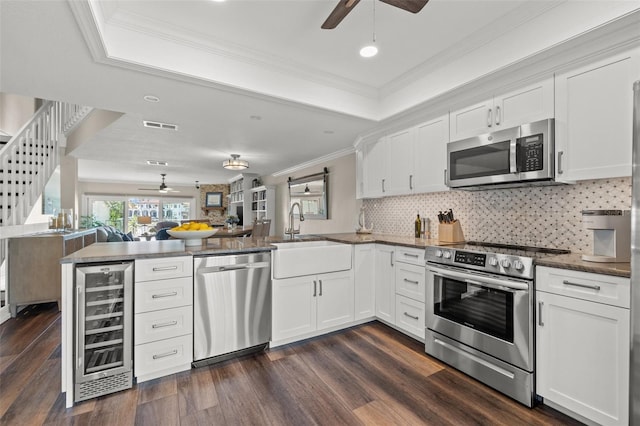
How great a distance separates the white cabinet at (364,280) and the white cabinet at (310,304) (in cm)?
8

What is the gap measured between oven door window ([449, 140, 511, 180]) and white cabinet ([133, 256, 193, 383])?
2395 millimetres

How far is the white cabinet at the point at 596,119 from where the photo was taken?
5.75 feet

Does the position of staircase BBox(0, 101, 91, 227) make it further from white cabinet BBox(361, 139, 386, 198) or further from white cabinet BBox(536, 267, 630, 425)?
white cabinet BBox(536, 267, 630, 425)

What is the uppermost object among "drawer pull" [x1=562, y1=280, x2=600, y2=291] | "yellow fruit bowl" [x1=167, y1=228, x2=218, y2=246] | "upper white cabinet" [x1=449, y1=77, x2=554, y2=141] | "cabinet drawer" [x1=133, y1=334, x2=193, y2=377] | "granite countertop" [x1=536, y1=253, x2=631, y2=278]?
"upper white cabinet" [x1=449, y1=77, x2=554, y2=141]

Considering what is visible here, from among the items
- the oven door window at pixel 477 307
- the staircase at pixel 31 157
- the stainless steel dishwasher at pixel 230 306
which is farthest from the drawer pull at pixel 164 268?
the staircase at pixel 31 157

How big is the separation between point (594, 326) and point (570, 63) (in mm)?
1692

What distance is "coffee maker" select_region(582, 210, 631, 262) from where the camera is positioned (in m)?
1.71

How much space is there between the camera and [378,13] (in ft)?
6.88

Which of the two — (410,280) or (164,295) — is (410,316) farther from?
(164,295)

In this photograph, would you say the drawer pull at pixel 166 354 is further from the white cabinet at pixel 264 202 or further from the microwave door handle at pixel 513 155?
the white cabinet at pixel 264 202

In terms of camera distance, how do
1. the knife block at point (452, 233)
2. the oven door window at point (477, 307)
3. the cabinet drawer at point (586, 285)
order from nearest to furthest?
the cabinet drawer at point (586, 285)
the oven door window at point (477, 307)
the knife block at point (452, 233)

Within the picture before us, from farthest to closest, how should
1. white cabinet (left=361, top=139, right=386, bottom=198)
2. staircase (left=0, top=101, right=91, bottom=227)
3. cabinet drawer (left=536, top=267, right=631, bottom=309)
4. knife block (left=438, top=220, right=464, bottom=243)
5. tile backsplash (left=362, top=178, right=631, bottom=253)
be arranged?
1. staircase (left=0, top=101, right=91, bottom=227)
2. white cabinet (left=361, top=139, right=386, bottom=198)
3. knife block (left=438, top=220, right=464, bottom=243)
4. tile backsplash (left=362, top=178, right=631, bottom=253)
5. cabinet drawer (left=536, top=267, right=631, bottom=309)

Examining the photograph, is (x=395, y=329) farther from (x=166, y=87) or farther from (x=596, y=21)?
(x=166, y=87)

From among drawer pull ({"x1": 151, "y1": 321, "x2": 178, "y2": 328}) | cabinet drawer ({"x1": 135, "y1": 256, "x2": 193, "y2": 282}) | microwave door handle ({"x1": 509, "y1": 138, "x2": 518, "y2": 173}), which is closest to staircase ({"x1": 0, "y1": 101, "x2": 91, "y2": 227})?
cabinet drawer ({"x1": 135, "y1": 256, "x2": 193, "y2": 282})
